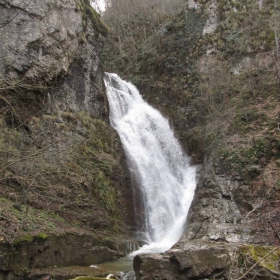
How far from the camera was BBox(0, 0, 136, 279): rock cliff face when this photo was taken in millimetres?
7801

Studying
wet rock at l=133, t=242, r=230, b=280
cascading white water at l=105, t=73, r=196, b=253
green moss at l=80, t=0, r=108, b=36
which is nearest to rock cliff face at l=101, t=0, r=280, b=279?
wet rock at l=133, t=242, r=230, b=280

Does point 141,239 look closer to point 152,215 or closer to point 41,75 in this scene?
point 152,215

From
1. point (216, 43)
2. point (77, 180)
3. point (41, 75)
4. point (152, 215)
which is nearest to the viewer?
point (77, 180)

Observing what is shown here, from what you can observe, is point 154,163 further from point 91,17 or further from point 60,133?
point 91,17

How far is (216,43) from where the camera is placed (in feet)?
71.9

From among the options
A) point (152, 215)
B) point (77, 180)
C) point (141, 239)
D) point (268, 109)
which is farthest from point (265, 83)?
point (77, 180)

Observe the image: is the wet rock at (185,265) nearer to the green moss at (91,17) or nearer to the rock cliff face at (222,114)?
the rock cliff face at (222,114)

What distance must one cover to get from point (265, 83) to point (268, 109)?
1954 mm

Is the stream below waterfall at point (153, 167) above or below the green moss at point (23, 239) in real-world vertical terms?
above

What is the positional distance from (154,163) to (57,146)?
7522 mm

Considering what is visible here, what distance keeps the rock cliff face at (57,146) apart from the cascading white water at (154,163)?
3.52 feet

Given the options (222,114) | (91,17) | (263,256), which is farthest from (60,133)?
(263,256)

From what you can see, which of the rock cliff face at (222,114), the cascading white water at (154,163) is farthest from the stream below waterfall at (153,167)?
the rock cliff face at (222,114)

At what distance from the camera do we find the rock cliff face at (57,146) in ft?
25.6
